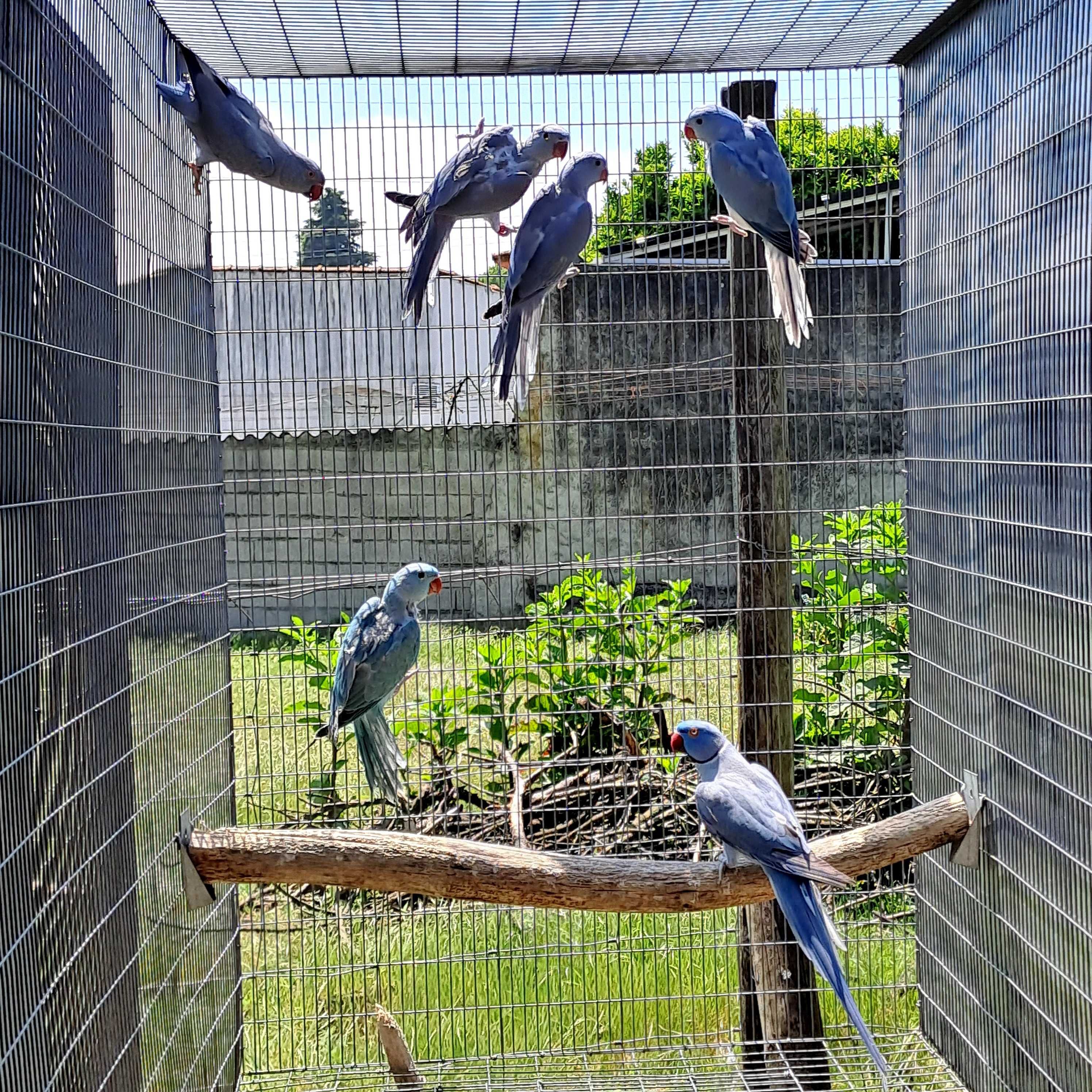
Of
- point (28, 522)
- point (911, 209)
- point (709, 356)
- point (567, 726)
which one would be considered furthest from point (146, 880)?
point (911, 209)

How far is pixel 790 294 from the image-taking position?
124 inches

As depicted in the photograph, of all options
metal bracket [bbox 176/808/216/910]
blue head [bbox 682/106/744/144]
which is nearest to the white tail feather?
blue head [bbox 682/106/744/144]

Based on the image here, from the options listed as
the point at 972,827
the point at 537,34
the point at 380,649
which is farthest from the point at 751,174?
the point at 972,827

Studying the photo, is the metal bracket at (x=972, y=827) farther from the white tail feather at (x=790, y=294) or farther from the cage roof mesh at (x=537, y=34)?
the cage roof mesh at (x=537, y=34)

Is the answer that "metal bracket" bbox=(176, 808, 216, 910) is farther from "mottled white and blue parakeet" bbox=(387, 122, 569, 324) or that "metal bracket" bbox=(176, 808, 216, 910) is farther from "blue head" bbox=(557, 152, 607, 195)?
"blue head" bbox=(557, 152, 607, 195)

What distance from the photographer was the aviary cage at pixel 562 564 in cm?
218

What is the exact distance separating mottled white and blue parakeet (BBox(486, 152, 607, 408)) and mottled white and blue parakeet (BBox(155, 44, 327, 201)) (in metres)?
0.58

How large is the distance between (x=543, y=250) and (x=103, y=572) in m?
1.37

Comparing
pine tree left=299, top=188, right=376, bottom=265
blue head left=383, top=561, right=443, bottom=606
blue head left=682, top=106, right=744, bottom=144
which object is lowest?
blue head left=383, top=561, right=443, bottom=606

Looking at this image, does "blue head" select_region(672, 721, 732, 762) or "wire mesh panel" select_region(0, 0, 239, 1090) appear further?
"blue head" select_region(672, 721, 732, 762)

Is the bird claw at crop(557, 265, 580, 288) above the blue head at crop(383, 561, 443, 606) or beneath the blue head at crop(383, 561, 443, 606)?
above

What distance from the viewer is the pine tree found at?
134 inches

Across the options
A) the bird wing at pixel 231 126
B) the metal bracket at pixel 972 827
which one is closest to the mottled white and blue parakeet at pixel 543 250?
the bird wing at pixel 231 126

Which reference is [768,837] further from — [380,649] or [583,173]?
[583,173]
